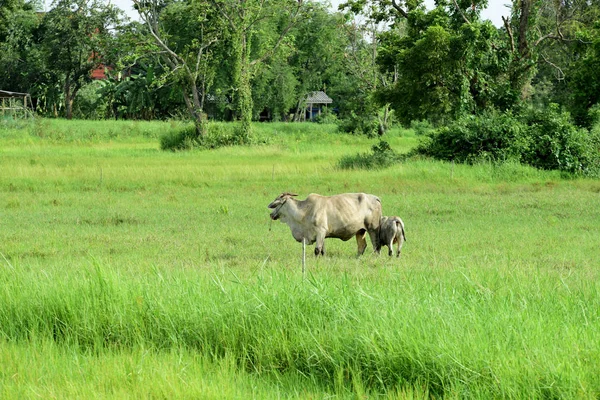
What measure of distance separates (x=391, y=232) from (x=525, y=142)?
1536 cm

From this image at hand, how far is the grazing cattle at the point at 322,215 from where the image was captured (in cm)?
1078

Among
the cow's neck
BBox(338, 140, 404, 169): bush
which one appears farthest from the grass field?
BBox(338, 140, 404, 169): bush

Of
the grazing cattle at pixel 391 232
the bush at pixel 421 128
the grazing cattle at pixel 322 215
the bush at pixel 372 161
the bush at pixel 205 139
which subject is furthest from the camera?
the bush at pixel 421 128

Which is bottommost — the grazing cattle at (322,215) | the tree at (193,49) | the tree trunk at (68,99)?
the grazing cattle at (322,215)

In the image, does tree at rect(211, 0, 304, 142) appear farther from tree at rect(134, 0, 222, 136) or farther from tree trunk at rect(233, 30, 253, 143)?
tree at rect(134, 0, 222, 136)

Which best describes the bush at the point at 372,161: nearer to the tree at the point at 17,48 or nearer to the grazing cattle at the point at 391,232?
the grazing cattle at the point at 391,232

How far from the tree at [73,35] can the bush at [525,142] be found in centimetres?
3736

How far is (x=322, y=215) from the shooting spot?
35.3 feet

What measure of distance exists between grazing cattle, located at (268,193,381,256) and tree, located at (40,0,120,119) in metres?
49.3

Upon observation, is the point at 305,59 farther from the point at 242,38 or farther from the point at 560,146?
the point at 560,146

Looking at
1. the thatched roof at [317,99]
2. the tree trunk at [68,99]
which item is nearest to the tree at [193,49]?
the tree trunk at [68,99]

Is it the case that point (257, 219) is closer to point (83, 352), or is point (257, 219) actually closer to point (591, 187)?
point (83, 352)

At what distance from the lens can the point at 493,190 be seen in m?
21.5

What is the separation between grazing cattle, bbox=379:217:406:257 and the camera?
1110 centimetres
